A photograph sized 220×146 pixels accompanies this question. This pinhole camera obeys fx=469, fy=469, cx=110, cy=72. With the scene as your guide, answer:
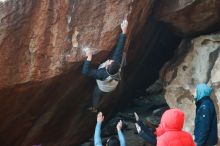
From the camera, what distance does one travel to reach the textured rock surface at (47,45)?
805 centimetres

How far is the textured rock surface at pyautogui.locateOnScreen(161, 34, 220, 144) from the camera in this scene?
10.2m

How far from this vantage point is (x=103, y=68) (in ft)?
27.2

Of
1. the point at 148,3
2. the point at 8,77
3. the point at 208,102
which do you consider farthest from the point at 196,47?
the point at 8,77

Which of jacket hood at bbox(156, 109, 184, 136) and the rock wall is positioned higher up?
the rock wall

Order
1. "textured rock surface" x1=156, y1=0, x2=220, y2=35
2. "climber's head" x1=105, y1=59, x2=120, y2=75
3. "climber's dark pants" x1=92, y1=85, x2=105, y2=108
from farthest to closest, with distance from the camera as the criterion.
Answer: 1. "textured rock surface" x1=156, y1=0, x2=220, y2=35
2. "climber's dark pants" x1=92, y1=85, x2=105, y2=108
3. "climber's head" x1=105, y1=59, x2=120, y2=75

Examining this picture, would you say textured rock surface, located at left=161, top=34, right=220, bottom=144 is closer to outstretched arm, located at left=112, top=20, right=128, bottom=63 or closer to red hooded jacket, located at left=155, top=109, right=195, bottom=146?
outstretched arm, located at left=112, top=20, right=128, bottom=63

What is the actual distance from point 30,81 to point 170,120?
3.32 metres

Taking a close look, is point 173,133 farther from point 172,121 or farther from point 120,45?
point 120,45

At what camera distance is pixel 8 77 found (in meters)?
8.21

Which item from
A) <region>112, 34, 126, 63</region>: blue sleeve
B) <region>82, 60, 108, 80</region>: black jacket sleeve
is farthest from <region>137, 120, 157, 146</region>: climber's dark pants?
<region>112, 34, 126, 63</region>: blue sleeve

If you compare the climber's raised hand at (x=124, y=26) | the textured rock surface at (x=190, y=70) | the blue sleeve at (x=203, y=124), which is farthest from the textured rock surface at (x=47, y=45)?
the blue sleeve at (x=203, y=124)

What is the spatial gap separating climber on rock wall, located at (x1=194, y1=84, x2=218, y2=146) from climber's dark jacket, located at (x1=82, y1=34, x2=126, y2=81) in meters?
1.75

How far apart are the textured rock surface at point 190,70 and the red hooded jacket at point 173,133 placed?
404 cm

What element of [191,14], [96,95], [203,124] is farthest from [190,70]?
[203,124]
